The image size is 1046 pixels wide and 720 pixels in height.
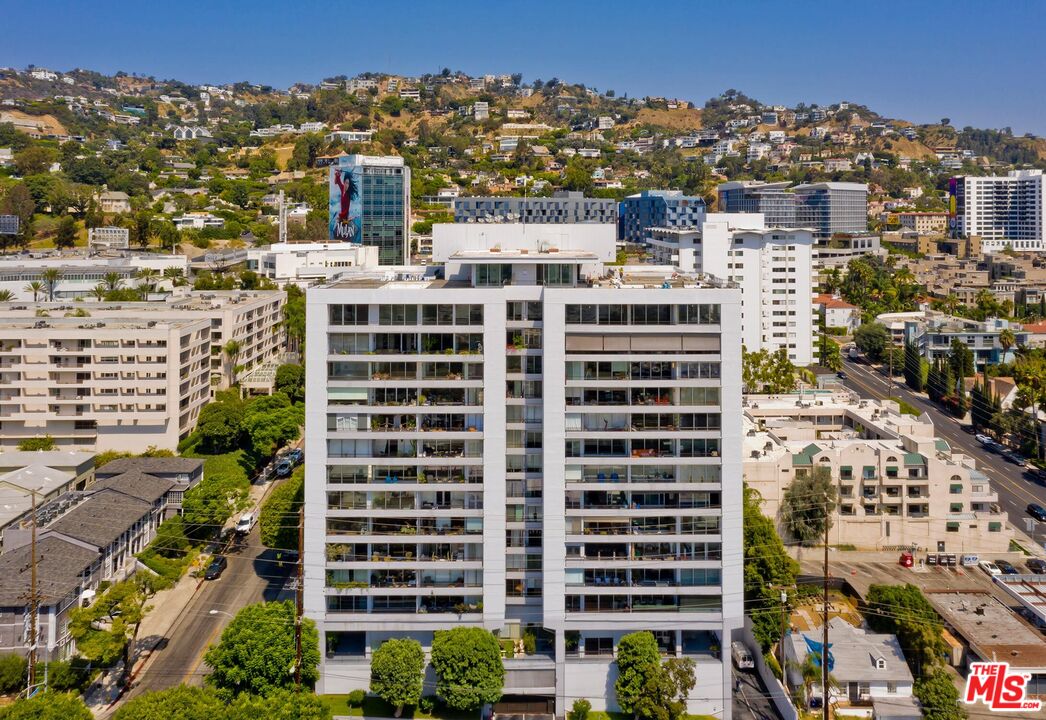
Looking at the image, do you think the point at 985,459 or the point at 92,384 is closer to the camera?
the point at 92,384

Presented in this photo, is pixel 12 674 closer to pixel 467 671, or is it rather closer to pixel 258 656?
pixel 258 656

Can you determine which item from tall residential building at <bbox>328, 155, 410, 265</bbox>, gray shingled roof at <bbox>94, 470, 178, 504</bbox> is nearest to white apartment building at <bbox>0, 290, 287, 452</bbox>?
gray shingled roof at <bbox>94, 470, 178, 504</bbox>

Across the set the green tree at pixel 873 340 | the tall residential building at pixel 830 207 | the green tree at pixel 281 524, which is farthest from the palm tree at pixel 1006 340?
the tall residential building at pixel 830 207

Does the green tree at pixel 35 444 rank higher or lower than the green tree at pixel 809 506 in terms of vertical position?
higher

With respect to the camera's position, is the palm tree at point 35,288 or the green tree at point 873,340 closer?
the palm tree at point 35,288

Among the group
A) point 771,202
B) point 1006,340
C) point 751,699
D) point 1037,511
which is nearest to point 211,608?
point 751,699

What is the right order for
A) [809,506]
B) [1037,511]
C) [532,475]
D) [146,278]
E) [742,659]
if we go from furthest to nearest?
1. [146,278]
2. [1037,511]
3. [809,506]
4. [742,659]
5. [532,475]

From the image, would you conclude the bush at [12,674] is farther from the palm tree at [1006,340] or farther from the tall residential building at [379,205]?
the palm tree at [1006,340]
